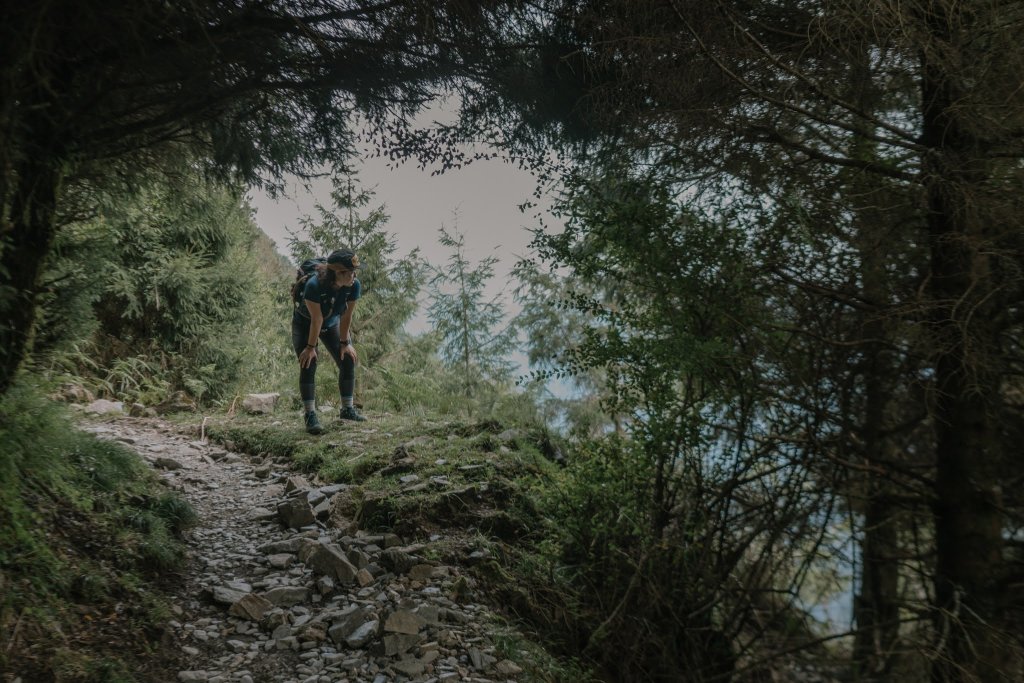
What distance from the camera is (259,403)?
9.47 metres

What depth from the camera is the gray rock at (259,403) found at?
9344 millimetres

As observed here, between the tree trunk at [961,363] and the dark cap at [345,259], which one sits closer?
the tree trunk at [961,363]

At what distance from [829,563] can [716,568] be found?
0.54 meters

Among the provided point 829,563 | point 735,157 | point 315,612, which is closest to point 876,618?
point 829,563

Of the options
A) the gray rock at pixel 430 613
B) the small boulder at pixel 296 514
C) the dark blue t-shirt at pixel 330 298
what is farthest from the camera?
the dark blue t-shirt at pixel 330 298

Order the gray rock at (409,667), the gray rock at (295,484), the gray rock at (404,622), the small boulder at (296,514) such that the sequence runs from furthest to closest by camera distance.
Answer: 1. the gray rock at (295,484)
2. the small boulder at (296,514)
3. the gray rock at (404,622)
4. the gray rock at (409,667)

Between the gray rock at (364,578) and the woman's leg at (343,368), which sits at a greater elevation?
the woman's leg at (343,368)

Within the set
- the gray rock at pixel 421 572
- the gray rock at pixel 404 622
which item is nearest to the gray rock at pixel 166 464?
the gray rock at pixel 421 572

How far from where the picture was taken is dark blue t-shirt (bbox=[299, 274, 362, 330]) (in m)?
7.20

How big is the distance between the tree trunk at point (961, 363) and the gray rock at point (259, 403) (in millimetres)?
8802

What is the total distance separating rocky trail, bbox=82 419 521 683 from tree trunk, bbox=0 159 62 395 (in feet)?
5.86

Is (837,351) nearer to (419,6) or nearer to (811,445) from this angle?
(811,445)

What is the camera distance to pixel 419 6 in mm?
3613

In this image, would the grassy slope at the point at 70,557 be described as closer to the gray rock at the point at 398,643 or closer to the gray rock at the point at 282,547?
the gray rock at the point at 282,547
